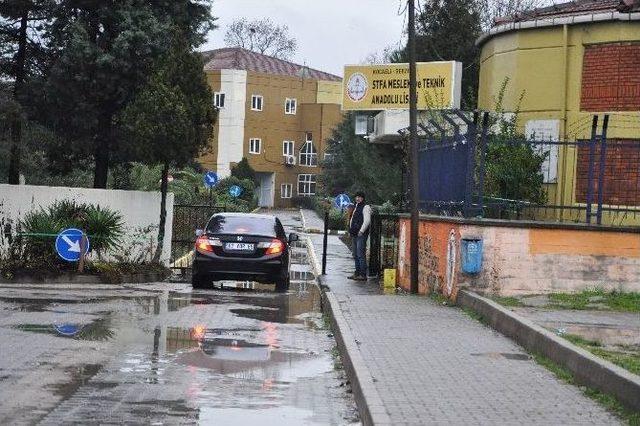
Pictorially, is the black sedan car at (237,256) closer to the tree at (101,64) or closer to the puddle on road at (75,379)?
the tree at (101,64)


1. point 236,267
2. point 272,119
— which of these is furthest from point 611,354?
point 272,119

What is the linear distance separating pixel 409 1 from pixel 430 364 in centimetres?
1060

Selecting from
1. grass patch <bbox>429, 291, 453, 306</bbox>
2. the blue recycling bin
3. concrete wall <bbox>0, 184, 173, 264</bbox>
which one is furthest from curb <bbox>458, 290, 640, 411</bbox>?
concrete wall <bbox>0, 184, 173, 264</bbox>

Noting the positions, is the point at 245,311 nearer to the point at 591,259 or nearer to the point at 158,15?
the point at 591,259

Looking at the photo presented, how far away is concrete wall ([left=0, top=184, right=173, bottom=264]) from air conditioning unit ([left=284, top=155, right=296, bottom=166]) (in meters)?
67.9

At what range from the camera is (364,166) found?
53625 millimetres

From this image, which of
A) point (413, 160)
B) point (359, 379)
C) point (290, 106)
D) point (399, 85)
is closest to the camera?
point (359, 379)

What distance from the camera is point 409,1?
2042 centimetres

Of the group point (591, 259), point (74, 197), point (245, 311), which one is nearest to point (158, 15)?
point (74, 197)

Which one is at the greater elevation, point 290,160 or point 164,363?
point 290,160

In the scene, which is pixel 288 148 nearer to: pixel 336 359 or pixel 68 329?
pixel 68 329

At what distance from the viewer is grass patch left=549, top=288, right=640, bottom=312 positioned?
1562 cm

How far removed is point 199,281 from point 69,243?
2516 millimetres

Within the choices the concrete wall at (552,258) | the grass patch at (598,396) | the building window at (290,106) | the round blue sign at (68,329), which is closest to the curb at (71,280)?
the round blue sign at (68,329)
